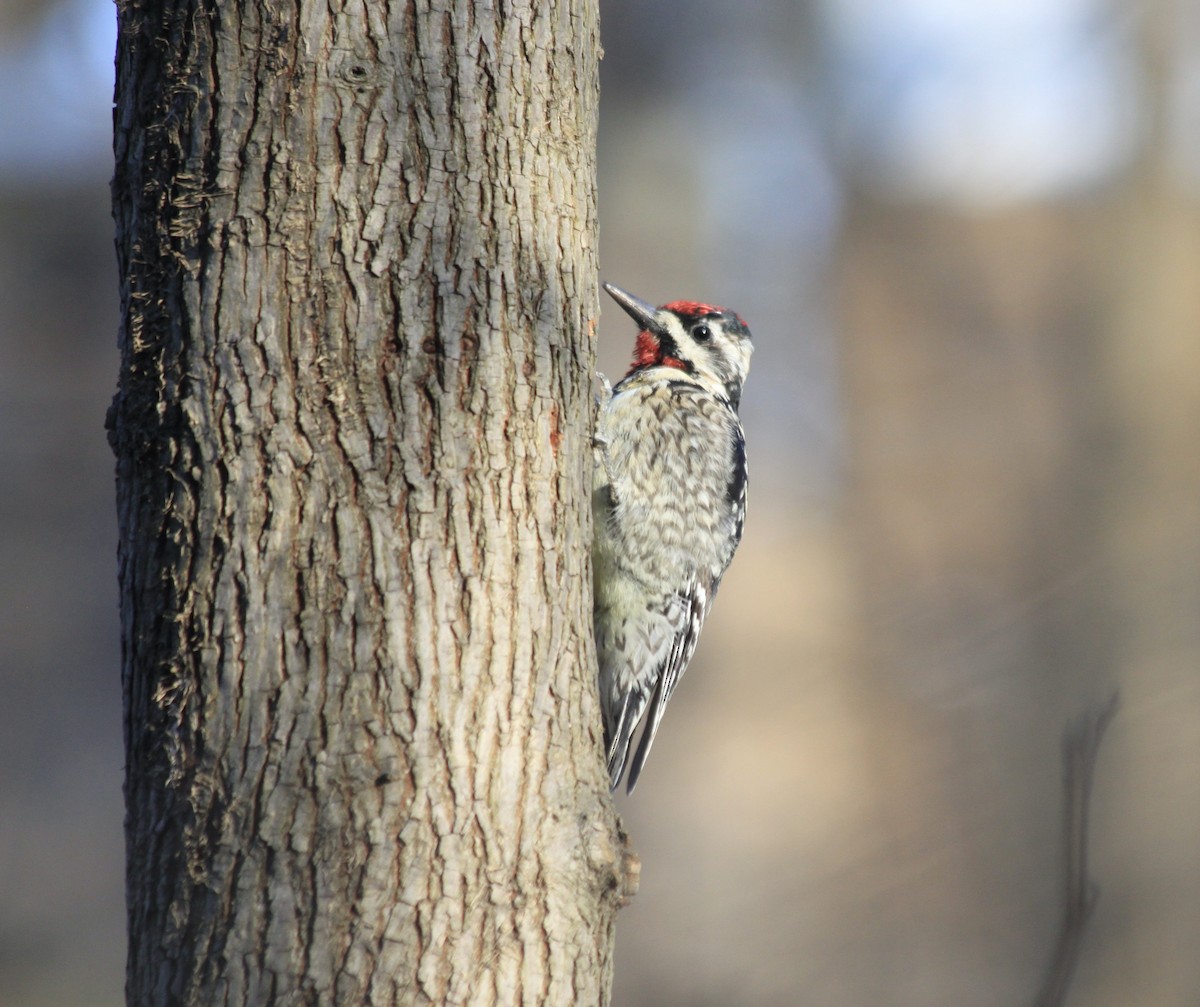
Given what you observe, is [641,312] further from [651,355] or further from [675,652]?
[675,652]


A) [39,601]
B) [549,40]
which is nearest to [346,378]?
[549,40]

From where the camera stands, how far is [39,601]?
25.3 ft

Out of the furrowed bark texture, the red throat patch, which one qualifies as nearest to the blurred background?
the red throat patch

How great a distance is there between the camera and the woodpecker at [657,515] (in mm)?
3273

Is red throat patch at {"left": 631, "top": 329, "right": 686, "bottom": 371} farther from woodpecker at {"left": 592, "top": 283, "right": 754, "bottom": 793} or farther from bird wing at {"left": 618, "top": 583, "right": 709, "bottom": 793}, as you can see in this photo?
bird wing at {"left": 618, "top": 583, "right": 709, "bottom": 793}

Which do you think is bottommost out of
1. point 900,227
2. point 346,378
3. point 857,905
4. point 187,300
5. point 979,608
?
point 857,905

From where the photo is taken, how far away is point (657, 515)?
3350 mm

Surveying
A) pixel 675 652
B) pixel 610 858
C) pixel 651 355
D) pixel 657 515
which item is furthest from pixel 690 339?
pixel 610 858

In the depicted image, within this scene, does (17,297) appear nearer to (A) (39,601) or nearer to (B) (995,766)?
(A) (39,601)

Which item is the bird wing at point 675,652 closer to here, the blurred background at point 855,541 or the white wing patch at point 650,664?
the white wing patch at point 650,664

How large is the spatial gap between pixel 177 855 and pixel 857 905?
20.9 ft

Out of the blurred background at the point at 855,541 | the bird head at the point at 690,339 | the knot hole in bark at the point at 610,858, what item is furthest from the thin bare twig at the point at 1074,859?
the blurred background at the point at 855,541

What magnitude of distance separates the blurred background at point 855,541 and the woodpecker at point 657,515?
3.56 meters

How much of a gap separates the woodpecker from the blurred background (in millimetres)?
3557
